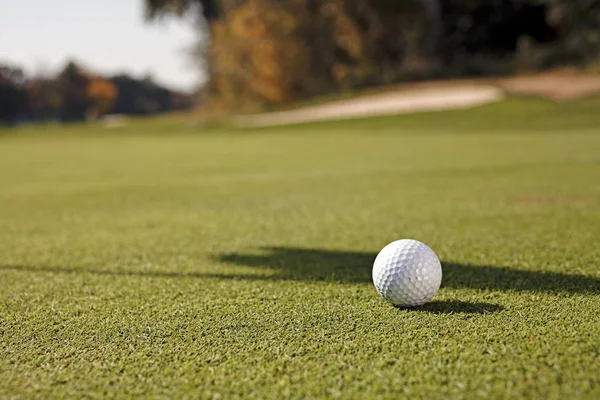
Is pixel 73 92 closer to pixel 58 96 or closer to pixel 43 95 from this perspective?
pixel 58 96

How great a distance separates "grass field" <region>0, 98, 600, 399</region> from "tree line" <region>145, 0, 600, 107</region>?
2372cm

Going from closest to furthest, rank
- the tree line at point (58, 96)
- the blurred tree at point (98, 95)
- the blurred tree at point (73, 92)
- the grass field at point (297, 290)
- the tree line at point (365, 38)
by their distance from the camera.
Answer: the grass field at point (297, 290) → the tree line at point (365, 38) → the tree line at point (58, 96) → the blurred tree at point (73, 92) → the blurred tree at point (98, 95)

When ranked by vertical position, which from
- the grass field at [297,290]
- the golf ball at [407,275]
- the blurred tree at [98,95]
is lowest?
the grass field at [297,290]

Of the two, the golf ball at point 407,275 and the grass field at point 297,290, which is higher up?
the golf ball at point 407,275

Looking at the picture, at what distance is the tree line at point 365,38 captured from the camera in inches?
1182

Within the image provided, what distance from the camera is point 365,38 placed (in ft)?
122

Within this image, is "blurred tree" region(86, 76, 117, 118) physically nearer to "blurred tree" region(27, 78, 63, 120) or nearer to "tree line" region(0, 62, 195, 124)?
"tree line" region(0, 62, 195, 124)

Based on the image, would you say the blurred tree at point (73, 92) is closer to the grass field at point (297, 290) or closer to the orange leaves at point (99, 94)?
the orange leaves at point (99, 94)

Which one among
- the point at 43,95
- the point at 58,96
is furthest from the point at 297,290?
the point at 43,95

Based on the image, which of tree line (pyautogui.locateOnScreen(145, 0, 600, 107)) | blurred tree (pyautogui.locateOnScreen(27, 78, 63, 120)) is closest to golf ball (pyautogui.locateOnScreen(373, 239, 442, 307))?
tree line (pyautogui.locateOnScreen(145, 0, 600, 107))

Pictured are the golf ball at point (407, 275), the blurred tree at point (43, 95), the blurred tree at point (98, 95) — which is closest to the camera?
the golf ball at point (407, 275)

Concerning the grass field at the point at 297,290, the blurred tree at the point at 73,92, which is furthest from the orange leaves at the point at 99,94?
the grass field at the point at 297,290

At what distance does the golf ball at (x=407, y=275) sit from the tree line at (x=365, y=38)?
87.8ft

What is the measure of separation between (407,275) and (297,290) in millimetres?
561
